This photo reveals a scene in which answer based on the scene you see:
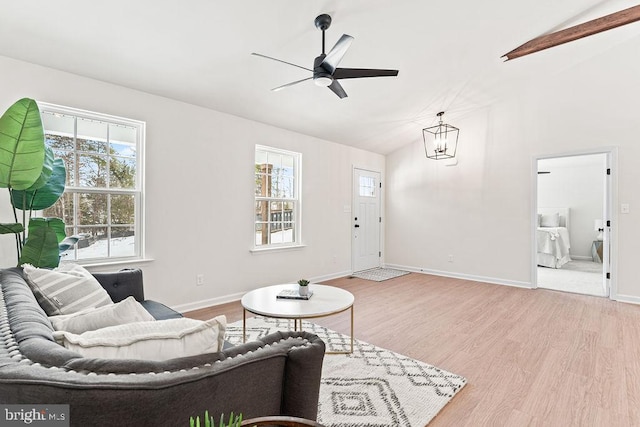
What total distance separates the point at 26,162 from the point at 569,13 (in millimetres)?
5059

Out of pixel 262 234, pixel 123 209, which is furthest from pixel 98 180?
pixel 262 234

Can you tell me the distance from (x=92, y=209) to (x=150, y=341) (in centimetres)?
283

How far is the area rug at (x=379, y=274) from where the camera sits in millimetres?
5488

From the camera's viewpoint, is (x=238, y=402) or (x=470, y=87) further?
(x=470, y=87)

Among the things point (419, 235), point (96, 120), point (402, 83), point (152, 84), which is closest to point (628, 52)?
point (402, 83)

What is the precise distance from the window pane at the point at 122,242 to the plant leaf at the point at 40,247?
1.10 meters

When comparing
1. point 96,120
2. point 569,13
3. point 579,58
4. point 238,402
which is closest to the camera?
point 238,402

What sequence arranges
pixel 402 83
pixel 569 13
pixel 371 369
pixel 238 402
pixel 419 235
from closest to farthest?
pixel 238 402 < pixel 371 369 < pixel 569 13 < pixel 402 83 < pixel 419 235

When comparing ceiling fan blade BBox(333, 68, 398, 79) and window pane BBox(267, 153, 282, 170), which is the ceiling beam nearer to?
ceiling fan blade BBox(333, 68, 398, 79)

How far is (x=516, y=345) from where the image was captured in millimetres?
2773

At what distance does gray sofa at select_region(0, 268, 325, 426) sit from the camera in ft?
2.06

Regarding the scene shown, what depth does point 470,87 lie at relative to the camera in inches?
177

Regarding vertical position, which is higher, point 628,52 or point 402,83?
point 628,52

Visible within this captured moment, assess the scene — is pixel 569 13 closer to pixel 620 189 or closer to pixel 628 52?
pixel 628 52
